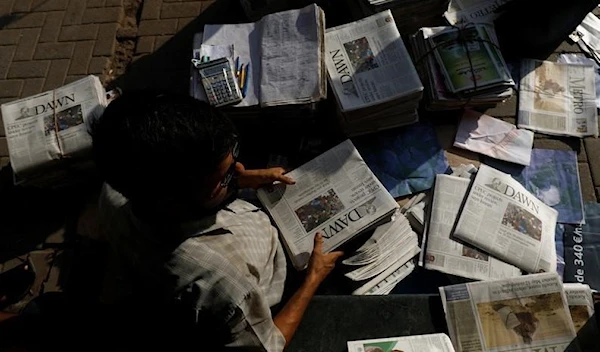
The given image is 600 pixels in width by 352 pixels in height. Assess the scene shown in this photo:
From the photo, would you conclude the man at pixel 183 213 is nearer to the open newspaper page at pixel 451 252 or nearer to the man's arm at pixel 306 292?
the man's arm at pixel 306 292

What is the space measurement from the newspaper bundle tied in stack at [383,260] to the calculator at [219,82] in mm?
1039

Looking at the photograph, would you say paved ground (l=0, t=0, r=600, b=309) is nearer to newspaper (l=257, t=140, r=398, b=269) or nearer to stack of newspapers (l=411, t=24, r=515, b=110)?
stack of newspapers (l=411, t=24, r=515, b=110)

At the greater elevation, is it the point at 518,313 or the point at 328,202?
the point at 328,202

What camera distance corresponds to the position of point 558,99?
294 cm

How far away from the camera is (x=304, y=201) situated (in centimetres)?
244

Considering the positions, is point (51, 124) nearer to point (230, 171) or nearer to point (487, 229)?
point (230, 171)

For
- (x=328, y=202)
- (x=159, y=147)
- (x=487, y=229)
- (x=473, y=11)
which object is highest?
(x=159, y=147)

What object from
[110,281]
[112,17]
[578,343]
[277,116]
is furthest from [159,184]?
[112,17]

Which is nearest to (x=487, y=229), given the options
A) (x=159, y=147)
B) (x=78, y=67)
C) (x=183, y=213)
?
(x=183, y=213)

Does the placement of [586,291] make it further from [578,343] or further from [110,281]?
[110,281]

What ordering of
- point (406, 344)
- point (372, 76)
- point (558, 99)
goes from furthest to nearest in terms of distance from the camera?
point (558, 99) → point (372, 76) → point (406, 344)

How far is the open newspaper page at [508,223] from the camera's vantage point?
2.36m

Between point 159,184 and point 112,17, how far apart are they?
106 inches

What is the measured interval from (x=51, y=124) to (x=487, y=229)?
244cm
